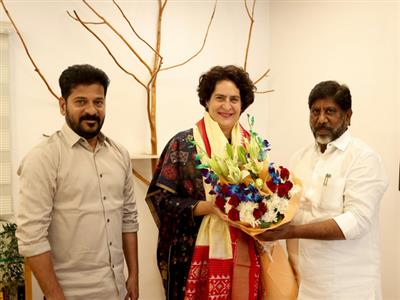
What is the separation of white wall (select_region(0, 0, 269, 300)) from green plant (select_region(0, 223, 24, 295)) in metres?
0.23

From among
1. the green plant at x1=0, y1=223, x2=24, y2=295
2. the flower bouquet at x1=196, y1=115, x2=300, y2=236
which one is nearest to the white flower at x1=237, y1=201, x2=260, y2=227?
the flower bouquet at x1=196, y1=115, x2=300, y2=236

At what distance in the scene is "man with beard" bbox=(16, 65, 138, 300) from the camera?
60.0 inches

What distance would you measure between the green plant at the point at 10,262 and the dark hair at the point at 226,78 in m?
1.42

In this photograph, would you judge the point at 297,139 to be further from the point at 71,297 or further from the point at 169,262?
the point at 71,297

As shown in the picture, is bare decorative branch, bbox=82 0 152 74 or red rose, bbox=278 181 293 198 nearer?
red rose, bbox=278 181 293 198

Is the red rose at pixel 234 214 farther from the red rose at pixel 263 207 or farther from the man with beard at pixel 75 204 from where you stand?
the man with beard at pixel 75 204

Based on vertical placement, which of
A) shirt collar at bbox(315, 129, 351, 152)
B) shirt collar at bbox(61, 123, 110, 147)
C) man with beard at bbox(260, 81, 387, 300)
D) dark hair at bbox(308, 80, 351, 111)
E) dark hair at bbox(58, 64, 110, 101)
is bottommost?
man with beard at bbox(260, 81, 387, 300)

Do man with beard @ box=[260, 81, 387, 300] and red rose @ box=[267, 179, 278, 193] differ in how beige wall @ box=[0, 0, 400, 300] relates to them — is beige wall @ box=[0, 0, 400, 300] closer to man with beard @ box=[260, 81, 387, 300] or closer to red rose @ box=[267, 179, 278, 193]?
man with beard @ box=[260, 81, 387, 300]

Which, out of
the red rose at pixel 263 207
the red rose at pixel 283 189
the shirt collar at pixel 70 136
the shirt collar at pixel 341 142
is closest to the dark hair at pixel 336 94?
the shirt collar at pixel 341 142

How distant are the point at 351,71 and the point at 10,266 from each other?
2532mm

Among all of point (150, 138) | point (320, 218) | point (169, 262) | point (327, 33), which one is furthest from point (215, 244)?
point (327, 33)

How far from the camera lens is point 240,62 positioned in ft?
11.2

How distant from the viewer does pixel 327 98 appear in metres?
1.78

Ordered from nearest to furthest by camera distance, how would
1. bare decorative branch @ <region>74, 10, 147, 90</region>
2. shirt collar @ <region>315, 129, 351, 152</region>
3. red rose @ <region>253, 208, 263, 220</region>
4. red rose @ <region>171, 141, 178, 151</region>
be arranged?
red rose @ <region>253, 208, 263, 220</region> → shirt collar @ <region>315, 129, 351, 152</region> → red rose @ <region>171, 141, 178, 151</region> → bare decorative branch @ <region>74, 10, 147, 90</region>
